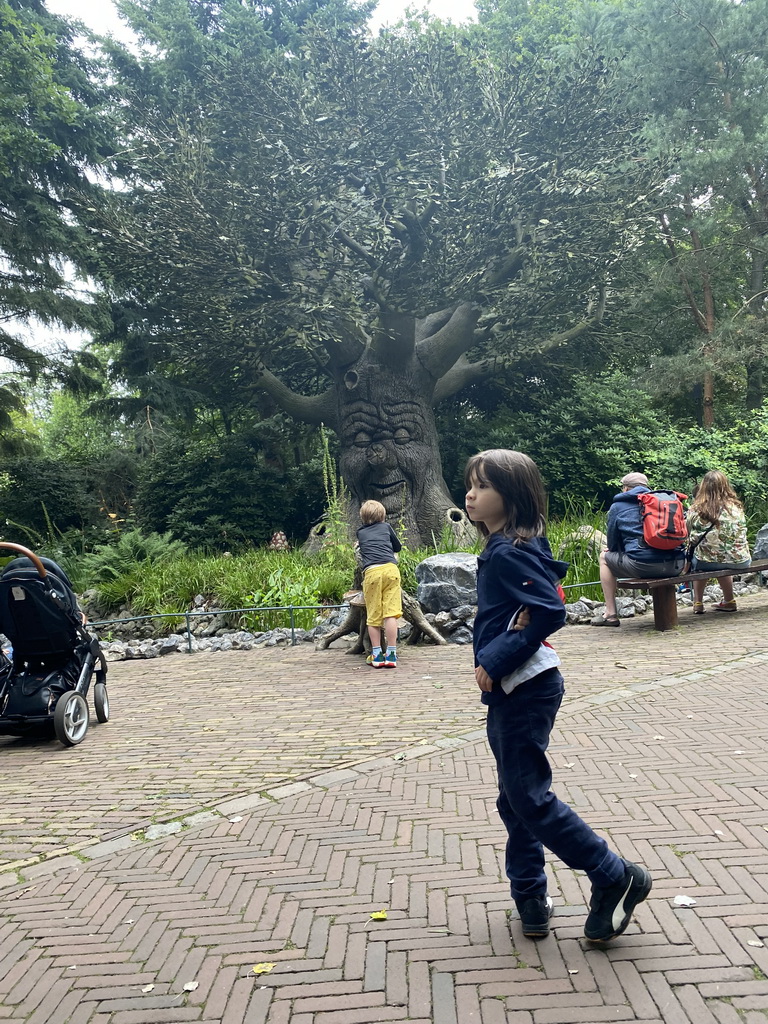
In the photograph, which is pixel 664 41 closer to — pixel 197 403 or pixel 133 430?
pixel 197 403

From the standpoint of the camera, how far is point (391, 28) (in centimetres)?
1750

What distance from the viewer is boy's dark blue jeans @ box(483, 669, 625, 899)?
2572mm

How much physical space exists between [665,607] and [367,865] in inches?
227

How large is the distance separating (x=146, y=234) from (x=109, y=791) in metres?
12.9

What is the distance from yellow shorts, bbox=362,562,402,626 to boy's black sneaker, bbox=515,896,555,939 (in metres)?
5.00

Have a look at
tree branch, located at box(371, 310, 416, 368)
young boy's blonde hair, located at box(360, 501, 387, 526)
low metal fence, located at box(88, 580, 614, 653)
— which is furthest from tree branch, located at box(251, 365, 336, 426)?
young boy's blonde hair, located at box(360, 501, 387, 526)

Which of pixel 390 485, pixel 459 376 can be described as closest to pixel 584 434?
pixel 459 376

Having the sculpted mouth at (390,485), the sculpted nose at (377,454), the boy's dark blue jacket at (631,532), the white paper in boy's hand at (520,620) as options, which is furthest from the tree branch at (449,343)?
the white paper in boy's hand at (520,620)

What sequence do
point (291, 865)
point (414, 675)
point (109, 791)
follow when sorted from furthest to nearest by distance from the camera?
1. point (414, 675)
2. point (109, 791)
3. point (291, 865)

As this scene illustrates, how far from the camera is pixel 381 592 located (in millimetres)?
7652

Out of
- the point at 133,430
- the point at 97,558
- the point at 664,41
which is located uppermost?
the point at 664,41

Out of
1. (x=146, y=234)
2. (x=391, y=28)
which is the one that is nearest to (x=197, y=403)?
(x=146, y=234)

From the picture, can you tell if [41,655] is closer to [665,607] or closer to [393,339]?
[665,607]

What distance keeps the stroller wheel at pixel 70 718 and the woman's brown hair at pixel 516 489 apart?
13.3 feet
